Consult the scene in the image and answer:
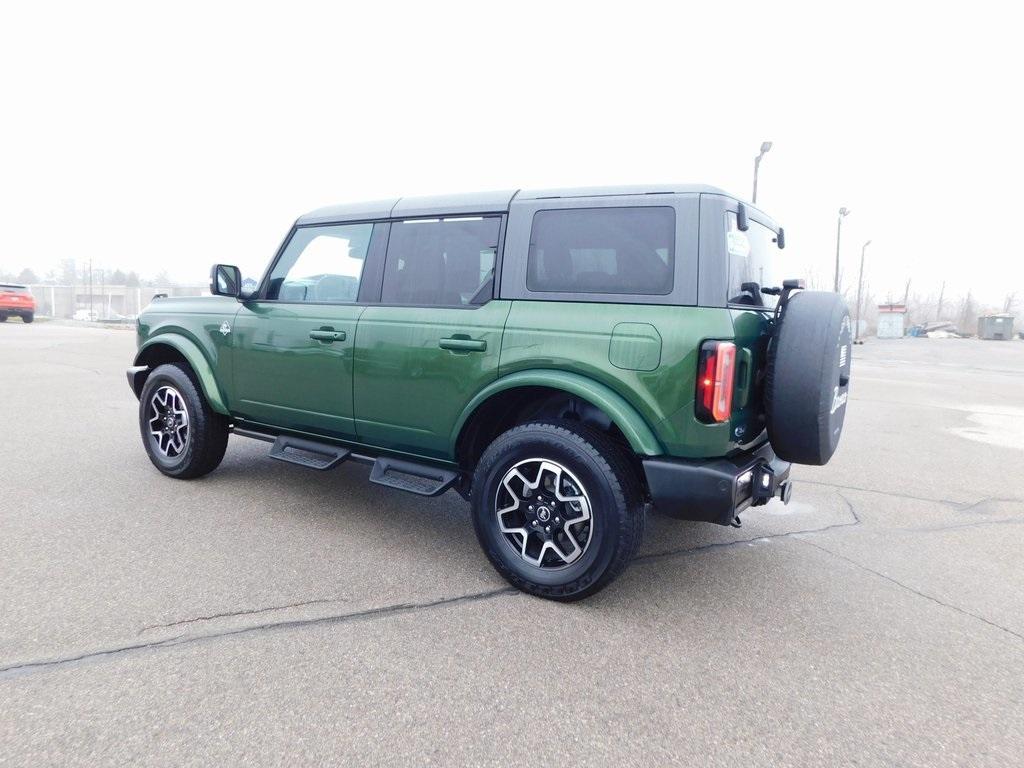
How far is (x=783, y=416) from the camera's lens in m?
3.03

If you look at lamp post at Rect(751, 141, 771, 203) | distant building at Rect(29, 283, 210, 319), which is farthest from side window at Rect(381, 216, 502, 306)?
distant building at Rect(29, 283, 210, 319)

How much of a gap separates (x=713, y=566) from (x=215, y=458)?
351 centimetres

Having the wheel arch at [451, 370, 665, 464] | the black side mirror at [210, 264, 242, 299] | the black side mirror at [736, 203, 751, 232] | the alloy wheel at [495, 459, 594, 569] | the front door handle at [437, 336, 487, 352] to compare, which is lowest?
the alloy wheel at [495, 459, 594, 569]

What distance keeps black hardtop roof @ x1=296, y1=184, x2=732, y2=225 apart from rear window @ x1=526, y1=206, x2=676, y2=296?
10cm

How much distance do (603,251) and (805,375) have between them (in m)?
1.08

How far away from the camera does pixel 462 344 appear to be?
338cm

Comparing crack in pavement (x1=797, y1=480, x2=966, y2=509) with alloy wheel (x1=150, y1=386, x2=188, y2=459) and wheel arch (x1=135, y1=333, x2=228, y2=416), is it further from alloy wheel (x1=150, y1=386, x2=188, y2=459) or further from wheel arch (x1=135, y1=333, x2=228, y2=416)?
alloy wheel (x1=150, y1=386, x2=188, y2=459)

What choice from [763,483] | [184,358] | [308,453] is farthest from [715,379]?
[184,358]

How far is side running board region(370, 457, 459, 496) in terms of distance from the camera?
352cm

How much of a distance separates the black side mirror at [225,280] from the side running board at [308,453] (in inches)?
40.4

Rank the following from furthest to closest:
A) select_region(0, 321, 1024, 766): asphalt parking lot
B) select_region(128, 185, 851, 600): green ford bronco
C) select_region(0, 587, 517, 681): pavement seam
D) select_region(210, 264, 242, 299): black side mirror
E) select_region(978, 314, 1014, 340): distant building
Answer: select_region(978, 314, 1014, 340): distant building → select_region(210, 264, 242, 299): black side mirror → select_region(128, 185, 851, 600): green ford bronco → select_region(0, 587, 517, 681): pavement seam → select_region(0, 321, 1024, 766): asphalt parking lot

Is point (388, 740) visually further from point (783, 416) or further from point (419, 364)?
point (783, 416)

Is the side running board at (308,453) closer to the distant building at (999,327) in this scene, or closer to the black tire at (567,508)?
the black tire at (567,508)

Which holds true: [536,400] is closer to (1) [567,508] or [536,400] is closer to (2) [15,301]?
(1) [567,508]
